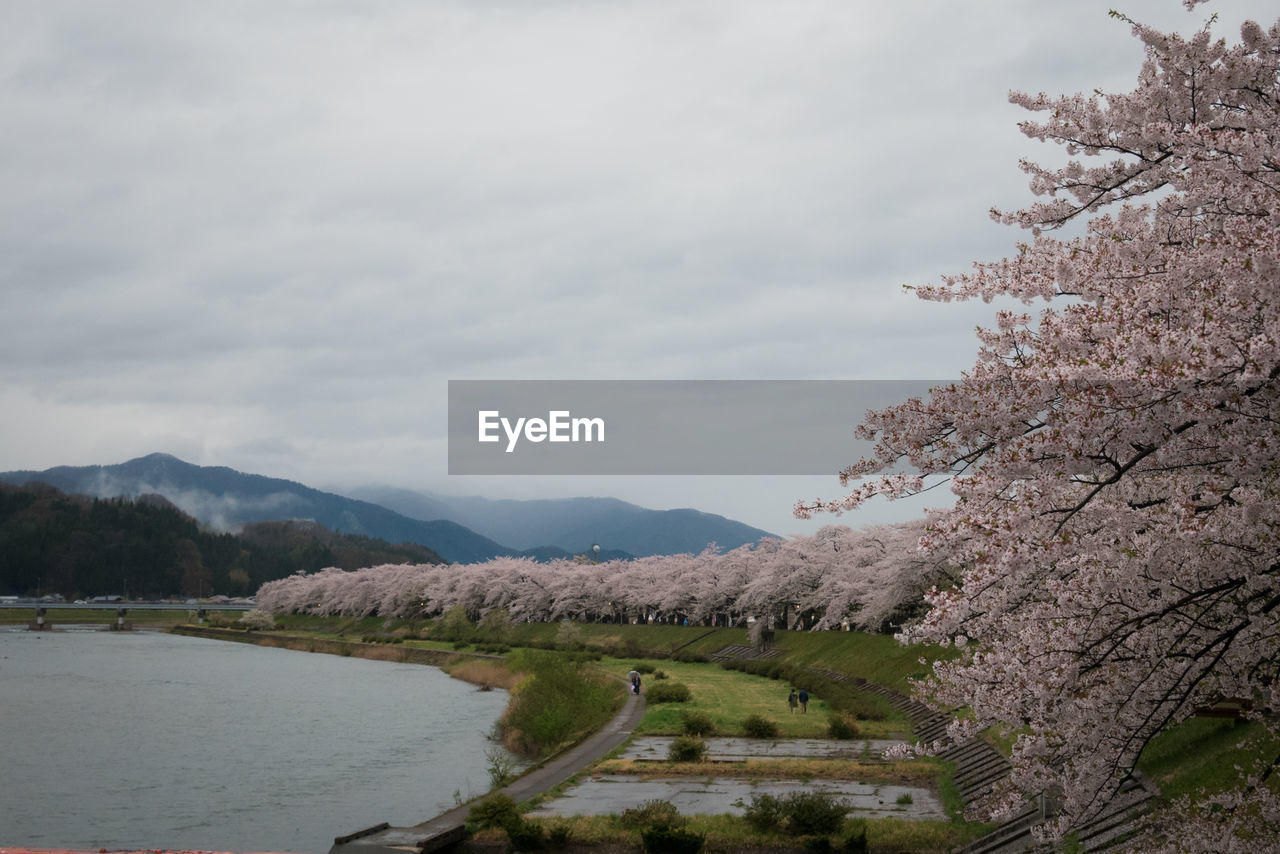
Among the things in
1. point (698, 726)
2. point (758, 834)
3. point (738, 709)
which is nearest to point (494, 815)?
point (758, 834)

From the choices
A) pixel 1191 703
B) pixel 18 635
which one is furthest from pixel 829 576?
pixel 18 635

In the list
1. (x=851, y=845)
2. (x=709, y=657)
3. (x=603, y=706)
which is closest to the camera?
(x=851, y=845)

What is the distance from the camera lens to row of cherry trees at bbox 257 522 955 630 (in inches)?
2525

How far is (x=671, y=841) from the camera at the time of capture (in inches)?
855

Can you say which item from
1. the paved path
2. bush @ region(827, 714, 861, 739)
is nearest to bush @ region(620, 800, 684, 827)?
the paved path

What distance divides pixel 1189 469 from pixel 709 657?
7597 cm

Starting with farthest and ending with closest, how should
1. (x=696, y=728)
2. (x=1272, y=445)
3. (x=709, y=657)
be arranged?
1. (x=709, y=657)
2. (x=696, y=728)
3. (x=1272, y=445)

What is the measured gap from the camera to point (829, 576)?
243ft

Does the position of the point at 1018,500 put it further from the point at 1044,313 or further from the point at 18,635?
the point at 18,635

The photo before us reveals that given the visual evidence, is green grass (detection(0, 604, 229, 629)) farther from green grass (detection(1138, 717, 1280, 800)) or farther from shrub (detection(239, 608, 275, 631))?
green grass (detection(1138, 717, 1280, 800))

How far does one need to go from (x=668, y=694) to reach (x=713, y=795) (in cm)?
2293

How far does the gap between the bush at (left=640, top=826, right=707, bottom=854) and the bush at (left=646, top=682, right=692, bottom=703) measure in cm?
2891

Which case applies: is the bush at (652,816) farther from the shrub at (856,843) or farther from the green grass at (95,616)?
the green grass at (95,616)

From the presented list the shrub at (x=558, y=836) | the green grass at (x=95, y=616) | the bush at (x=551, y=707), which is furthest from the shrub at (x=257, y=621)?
the shrub at (x=558, y=836)
